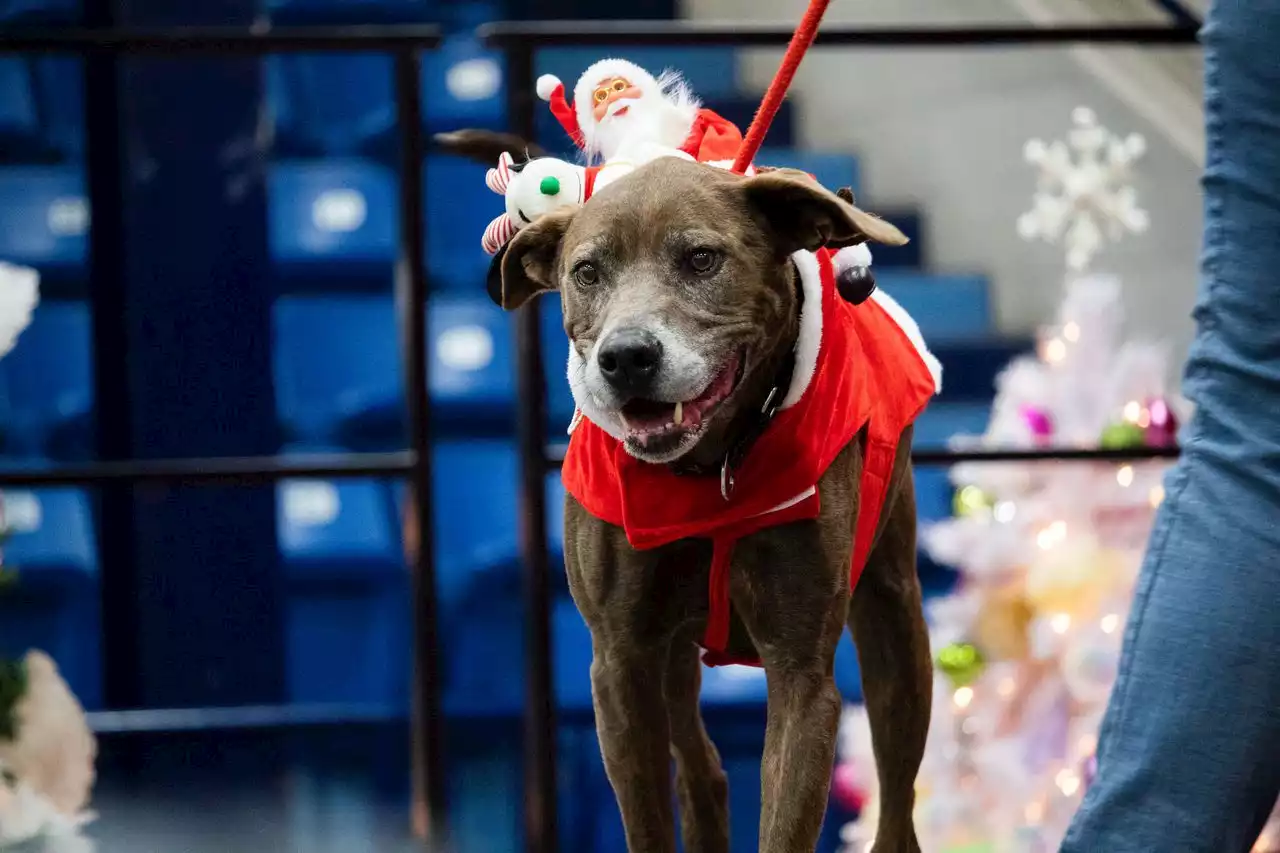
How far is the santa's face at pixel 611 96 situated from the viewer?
1.56m

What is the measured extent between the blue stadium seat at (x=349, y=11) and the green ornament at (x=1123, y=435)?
5.98 feet

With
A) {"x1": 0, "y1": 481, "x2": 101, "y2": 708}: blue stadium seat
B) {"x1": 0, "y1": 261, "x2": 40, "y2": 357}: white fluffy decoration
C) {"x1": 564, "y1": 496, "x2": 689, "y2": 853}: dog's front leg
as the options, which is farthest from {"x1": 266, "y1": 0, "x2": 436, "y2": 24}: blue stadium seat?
{"x1": 564, "y1": 496, "x2": 689, "y2": 853}: dog's front leg

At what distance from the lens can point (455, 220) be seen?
3473 mm

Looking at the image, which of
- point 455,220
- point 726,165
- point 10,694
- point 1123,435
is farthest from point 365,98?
point 726,165

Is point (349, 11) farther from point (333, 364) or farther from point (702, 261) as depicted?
point (702, 261)

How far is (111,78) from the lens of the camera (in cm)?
320

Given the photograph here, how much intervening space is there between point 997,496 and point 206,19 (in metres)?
1.97

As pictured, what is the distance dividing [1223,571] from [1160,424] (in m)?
1.51

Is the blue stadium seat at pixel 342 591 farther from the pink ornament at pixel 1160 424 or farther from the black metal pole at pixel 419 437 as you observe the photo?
the pink ornament at pixel 1160 424

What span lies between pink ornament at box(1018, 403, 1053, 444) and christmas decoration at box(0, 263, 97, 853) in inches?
64.6

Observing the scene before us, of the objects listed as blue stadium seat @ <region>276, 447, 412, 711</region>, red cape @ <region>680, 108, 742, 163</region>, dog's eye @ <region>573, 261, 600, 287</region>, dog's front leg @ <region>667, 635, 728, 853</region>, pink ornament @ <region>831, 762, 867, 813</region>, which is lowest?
pink ornament @ <region>831, 762, 867, 813</region>

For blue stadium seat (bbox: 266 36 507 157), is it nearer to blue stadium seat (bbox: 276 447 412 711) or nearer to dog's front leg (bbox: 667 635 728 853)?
blue stadium seat (bbox: 276 447 412 711)

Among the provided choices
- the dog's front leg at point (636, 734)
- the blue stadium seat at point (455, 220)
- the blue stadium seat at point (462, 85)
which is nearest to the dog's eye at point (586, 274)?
the dog's front leg at point (636, 734)

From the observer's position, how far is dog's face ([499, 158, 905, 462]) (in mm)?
1254
